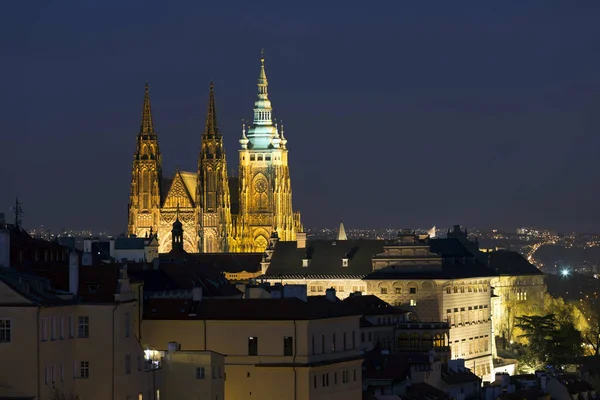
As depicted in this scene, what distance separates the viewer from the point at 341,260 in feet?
604

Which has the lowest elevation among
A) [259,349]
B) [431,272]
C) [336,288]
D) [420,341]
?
[259,349]

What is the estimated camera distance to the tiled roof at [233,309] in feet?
328

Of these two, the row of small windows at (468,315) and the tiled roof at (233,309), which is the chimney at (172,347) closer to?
the tiled roof at (233,309)

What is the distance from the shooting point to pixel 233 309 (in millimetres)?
101188

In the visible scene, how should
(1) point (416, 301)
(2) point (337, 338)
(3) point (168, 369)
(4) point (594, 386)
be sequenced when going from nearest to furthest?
1. (3) point (168, 369)
2. (2) point (337, 338)
3. (4) point (594, 386)
4. (1) point (416, 301)

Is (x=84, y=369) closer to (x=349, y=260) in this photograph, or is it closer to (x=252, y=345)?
(x=252, y=345)

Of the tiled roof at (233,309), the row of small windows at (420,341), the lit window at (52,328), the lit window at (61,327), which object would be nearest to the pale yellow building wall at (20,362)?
the lit window at (52,328)

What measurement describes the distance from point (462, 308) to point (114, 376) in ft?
288

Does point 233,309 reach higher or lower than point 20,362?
higher

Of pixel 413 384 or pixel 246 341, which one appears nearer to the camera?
pixel 246 341

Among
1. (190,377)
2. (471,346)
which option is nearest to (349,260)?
(471,346)

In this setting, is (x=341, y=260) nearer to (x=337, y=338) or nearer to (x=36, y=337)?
(x=337, y=338)

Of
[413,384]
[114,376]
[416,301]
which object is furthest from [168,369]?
[416,301]

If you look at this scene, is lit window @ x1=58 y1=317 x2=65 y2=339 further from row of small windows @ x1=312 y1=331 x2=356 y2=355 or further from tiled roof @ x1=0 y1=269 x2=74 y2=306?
row of small windows @ x1=312 y1=331 x2=356 y2=355
